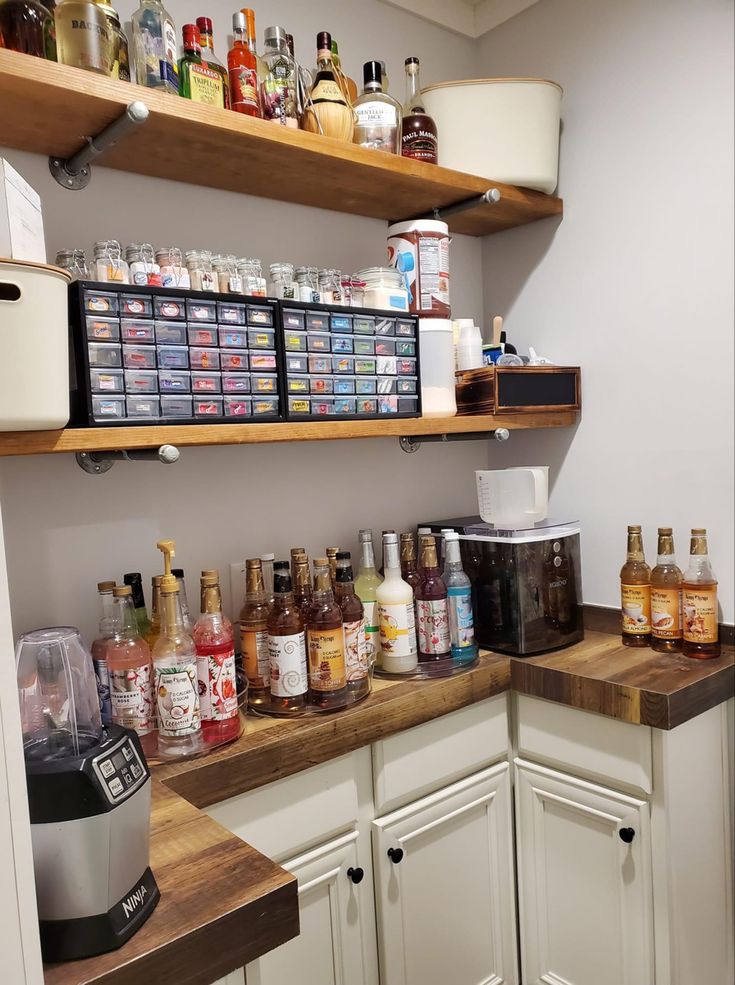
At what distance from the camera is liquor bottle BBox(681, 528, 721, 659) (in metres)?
1.67

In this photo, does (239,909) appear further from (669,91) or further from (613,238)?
(669,91)

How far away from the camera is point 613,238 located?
1887 millimetres

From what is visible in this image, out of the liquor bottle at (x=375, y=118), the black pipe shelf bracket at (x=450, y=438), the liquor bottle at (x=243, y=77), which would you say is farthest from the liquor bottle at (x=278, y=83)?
the black pipe shelf bracket at (x=450, y=438)

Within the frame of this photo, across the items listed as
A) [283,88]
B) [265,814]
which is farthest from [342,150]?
[265,814]

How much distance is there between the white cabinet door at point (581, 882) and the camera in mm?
1560

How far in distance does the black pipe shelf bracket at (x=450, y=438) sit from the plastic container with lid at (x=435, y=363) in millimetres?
93

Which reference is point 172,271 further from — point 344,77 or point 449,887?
point 449,887

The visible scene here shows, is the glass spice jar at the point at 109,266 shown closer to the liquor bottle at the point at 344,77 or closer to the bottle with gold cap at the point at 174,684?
the bottle with gold cap at the point at 174,684

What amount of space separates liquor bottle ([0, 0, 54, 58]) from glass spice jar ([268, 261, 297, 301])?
0.51 m

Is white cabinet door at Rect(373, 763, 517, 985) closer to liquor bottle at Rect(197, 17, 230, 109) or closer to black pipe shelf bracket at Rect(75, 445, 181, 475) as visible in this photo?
black pipe shelf bracket at Rect(75, 445, 181, 475)

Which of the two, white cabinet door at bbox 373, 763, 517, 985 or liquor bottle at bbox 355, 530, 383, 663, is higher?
liquor bottle at bbox 355, 530, 383, 663

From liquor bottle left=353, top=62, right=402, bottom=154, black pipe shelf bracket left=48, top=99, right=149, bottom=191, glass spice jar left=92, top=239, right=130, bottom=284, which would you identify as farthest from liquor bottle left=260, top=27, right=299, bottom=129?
glass spice jar left=92, top=239, right=130, bottom=284

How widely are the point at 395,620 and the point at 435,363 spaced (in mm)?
582

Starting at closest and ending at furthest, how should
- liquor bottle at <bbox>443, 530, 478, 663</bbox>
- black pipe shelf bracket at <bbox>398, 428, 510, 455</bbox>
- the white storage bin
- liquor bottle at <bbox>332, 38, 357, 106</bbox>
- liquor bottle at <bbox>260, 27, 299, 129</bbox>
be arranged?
the white storage bin → liquor bottle at <bbox>260, 27, 299, 129</bbox> → liquor bottle at <bbox>332, 38, 357, 106</bbox> → liquor bottle at <bbox>443, 530, 478, 663</bbox> → black pipe shelf bracket at <bbox>398, 428, 510, 455</bbox>
